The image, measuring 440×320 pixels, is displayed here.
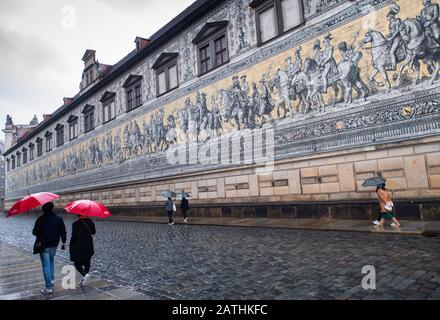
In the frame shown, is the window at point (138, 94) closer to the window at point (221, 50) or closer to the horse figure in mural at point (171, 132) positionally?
the horse figure in mural at point (171, 132)

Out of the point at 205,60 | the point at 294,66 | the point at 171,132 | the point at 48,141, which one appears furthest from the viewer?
the point at 48,141

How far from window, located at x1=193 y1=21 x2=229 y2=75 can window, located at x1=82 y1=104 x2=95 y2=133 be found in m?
14.0

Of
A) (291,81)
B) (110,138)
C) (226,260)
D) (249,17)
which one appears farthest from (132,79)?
(226,260)

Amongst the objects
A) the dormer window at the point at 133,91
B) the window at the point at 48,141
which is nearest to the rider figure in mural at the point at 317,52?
the dormer window at the point at 133,91

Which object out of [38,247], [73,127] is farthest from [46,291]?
[73,127]

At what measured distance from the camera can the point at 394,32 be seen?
9.61 meters

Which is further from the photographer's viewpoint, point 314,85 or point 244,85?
point 244,85

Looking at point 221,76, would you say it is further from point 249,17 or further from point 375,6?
point 375,6

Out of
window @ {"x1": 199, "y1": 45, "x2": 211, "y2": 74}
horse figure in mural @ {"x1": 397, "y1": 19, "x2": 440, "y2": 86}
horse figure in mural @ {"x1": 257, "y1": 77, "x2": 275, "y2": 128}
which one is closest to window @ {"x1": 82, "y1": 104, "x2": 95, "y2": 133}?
window @ {"x1": 199, "y1": 45, "x2": 211, "y2": 74}

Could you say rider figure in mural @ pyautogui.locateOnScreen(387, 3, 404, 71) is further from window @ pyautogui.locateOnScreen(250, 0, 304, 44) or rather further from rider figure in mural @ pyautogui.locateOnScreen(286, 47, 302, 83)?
window @ pyautogui.locateOnScreen(250, 0, 304, 44)

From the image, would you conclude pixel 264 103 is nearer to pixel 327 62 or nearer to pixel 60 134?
pixel 327 62

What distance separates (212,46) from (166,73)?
413cm

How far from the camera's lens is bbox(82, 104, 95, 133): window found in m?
26.5

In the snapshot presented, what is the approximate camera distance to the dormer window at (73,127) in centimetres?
2933
